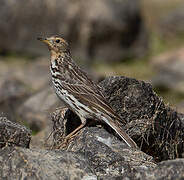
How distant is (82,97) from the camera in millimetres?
8578

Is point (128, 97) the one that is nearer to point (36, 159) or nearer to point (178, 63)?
point (36, 159)

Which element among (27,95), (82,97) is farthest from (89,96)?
(27,95)

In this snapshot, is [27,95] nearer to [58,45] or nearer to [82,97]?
[58,45]

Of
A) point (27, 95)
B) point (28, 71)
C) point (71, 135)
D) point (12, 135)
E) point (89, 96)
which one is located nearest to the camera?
point (12, 135)

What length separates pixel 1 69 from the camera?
743 inches

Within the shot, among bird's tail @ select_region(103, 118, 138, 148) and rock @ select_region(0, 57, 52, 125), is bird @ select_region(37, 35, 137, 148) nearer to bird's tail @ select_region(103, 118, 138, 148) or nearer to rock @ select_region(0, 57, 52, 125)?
bird's tail @ select_region(103, 118, 138, 148)

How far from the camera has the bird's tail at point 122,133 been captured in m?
7.94

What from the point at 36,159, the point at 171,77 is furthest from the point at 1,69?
the point at 36,159

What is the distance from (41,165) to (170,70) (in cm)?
1262

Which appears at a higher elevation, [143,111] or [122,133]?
[143,111]

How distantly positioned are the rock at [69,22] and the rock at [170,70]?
1933 mm

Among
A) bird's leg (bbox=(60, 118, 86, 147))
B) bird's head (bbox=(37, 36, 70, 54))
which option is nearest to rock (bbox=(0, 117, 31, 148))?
bird's leg (bbox=(60, 118, 86, 147))

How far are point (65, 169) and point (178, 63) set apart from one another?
42.2ft

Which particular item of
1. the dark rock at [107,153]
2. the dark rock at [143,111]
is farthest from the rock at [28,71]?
the dark rock at [107,153]
